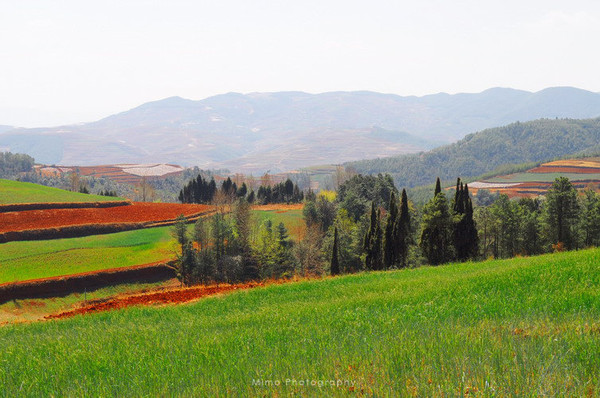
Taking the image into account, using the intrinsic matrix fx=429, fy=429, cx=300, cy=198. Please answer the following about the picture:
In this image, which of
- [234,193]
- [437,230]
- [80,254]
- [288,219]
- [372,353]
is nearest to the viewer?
[372,353]

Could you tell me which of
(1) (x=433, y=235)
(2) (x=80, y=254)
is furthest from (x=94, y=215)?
(1) (x=433, y=235)

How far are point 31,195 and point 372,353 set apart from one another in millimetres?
108630

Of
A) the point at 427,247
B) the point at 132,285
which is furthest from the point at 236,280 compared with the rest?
the point at 427,247

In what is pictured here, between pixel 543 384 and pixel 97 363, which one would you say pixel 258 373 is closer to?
pixel 543 384

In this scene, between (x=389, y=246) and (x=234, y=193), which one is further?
(x=234, y=193)

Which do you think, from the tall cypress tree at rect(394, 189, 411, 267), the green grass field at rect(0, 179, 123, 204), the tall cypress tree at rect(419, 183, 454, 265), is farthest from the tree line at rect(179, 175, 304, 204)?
the tall cypress tree at rect(419, 183, 454, 265)

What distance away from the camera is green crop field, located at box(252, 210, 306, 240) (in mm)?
104562

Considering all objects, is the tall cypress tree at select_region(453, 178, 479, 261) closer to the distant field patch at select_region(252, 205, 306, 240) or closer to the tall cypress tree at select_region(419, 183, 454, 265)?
the tall cypress tree at select_region(419, 183, 454, 265)

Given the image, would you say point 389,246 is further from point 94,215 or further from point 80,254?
point 94,215

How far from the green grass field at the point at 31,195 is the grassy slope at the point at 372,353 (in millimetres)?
92413

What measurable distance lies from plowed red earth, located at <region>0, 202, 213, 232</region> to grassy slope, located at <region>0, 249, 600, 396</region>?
77.0 metres

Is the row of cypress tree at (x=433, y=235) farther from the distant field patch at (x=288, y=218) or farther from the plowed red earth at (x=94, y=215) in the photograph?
the plowed red earth at (x=94, y=215)

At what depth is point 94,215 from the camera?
90.3 meters

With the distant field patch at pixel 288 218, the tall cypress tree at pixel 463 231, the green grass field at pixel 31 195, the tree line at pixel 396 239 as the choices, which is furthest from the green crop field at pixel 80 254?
the tall cypress tree at pixel 463 231
